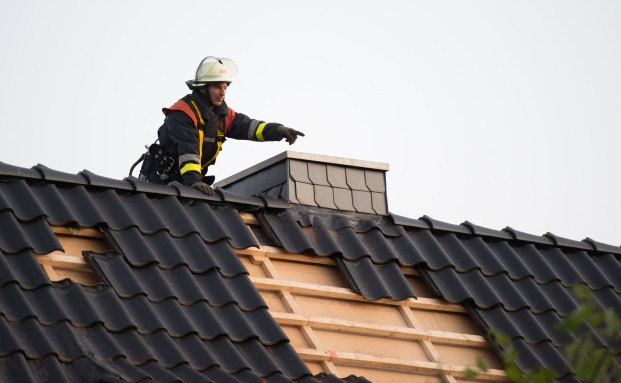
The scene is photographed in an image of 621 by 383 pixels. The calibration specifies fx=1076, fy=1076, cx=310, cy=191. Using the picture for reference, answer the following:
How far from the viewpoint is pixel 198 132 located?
10078mm

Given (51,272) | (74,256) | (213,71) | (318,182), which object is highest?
(213,71)

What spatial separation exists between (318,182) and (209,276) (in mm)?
2166

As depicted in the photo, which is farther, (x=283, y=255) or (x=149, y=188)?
(x=283, y=255)

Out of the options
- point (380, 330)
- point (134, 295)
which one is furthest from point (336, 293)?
point (134, 295)

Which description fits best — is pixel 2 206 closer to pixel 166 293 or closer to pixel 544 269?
pixel 166 293

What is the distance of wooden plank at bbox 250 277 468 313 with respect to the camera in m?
8.66

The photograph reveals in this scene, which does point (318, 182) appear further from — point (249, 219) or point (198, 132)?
point (198, 132)

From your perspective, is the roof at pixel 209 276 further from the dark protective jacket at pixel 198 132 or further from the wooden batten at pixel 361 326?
the dark protective jacket at pixel 198 132

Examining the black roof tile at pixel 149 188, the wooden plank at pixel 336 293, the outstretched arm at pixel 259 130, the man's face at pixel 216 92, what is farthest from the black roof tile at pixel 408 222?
the black roof tile at pixel 149 188

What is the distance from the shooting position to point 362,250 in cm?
944

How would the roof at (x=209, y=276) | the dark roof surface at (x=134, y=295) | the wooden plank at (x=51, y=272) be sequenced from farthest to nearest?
the wooden plank at (x=51, y=272)
the roof at (x=209, y=276)
the dark roof surface at (x=134, y=295)

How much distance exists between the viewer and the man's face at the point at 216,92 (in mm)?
10242

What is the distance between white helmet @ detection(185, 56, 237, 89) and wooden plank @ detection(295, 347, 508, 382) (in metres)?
3.15

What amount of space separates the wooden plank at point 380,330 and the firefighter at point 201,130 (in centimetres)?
186
